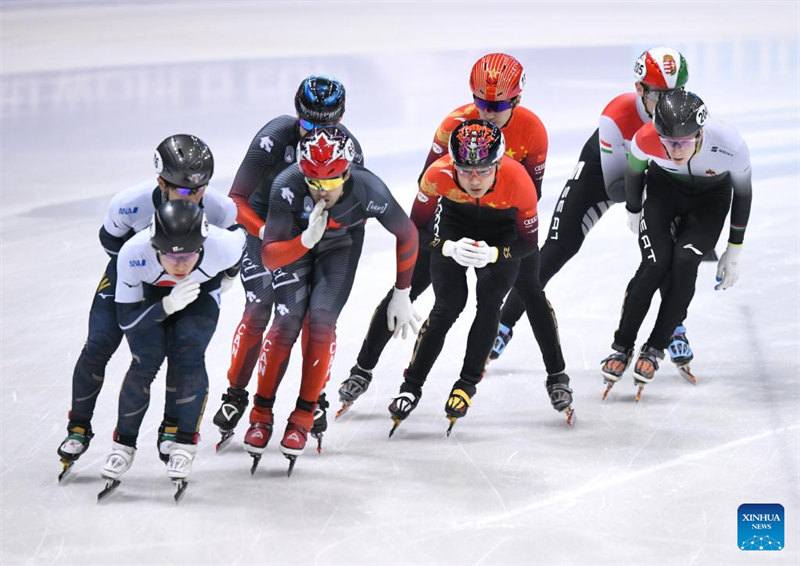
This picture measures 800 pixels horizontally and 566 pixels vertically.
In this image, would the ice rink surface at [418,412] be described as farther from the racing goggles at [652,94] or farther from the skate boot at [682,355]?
the racing goggles at [652,94]

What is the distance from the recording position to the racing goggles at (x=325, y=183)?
4664 mm

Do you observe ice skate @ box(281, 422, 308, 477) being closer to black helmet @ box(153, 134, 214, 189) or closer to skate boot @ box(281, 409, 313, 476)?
skate boot @ box(281, 409, 313, 476)

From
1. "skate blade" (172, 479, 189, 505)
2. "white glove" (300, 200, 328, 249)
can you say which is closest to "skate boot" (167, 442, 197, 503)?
"skate blade" (172, 479, 189, 505)

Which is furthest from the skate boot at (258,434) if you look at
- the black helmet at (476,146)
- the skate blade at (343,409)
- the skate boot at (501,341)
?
the skate boot at (501,341)

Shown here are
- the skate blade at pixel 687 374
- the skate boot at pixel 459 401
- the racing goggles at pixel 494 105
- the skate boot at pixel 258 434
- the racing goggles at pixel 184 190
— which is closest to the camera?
the racing goggles at pixel 184 190

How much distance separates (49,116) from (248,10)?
30.0 feet

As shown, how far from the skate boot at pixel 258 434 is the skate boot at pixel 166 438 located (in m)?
0.30

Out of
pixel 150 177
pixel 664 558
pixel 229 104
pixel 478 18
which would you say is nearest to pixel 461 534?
pixel 664 558

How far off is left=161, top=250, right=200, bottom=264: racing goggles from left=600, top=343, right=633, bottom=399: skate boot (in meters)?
2.26

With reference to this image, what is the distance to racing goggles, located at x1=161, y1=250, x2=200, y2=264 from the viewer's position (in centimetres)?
433

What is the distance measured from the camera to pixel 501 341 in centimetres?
606

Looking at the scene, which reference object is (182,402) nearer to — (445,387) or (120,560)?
Result: (120,560)

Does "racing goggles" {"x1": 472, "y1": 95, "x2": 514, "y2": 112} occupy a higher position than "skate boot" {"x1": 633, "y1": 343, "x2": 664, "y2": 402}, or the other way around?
"racing goggles" {"x1": 472, "y1": 95, "x2": 514, "y2": 112}

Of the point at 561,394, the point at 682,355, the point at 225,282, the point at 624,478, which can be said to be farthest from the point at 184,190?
the point at 682,355
